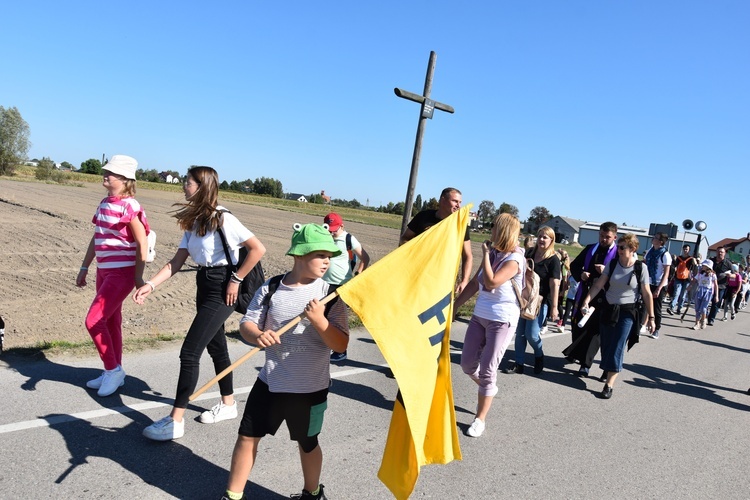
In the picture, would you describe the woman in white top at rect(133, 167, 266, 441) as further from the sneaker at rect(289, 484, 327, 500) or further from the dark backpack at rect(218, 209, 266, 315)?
the sneaker at rect(289, 484, 327, 500)

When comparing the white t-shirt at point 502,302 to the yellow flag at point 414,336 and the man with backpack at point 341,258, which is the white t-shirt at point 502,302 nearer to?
the yellow flag at point 414,336

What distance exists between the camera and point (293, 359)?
279 cm

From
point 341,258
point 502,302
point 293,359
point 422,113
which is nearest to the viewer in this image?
point 293,359

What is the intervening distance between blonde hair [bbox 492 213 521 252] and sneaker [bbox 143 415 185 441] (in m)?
2.87

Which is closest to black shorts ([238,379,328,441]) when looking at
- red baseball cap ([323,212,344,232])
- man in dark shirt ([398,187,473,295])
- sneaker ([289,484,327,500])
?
sneaker ([289,484,327,500])

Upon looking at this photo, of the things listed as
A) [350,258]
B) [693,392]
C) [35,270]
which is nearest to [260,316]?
[350,258]

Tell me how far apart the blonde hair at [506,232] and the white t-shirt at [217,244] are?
2.10 m

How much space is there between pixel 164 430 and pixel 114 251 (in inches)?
60.6

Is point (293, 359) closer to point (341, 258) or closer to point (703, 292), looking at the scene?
point (341, 258)

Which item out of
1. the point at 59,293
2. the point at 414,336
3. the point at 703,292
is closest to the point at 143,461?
the point at 414,336

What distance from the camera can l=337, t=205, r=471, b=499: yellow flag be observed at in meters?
2.78

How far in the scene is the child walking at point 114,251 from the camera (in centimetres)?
429

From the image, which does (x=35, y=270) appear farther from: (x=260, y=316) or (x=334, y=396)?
(x=260, y=316)

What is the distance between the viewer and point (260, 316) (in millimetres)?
2836
